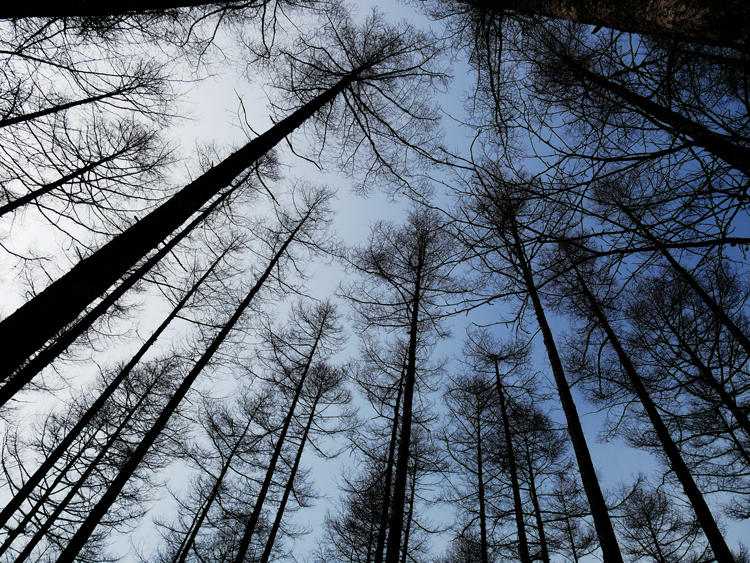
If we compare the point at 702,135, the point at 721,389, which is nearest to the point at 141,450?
the point at 702,135

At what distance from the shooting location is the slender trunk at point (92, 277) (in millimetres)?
1603

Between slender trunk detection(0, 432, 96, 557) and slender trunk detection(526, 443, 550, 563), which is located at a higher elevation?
slender trunk detection(526, 443, 550, 563)

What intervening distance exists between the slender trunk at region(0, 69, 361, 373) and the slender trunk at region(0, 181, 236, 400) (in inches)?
134

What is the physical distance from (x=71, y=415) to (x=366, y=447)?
11190mm

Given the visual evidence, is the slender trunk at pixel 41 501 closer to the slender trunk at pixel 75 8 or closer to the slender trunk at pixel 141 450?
the slender trunk at pixel 141 450

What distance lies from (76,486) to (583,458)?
476 inches

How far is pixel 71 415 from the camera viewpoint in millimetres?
10680

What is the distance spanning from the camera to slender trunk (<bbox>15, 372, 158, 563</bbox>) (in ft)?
23.8

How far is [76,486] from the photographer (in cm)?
798

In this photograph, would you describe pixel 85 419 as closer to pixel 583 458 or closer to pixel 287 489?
pixel 287 489

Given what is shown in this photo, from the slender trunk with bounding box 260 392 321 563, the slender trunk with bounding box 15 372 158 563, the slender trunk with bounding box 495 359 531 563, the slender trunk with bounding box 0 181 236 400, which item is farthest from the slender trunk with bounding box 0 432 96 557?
the slender trunk with bounding box 495 359 531 563

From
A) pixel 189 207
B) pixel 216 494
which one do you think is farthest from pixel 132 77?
pixel 216 494

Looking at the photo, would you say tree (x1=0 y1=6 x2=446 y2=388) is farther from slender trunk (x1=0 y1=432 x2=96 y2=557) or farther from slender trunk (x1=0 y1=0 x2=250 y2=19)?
slender trunk (x1=0 y1=432 x2=96 y2=557)

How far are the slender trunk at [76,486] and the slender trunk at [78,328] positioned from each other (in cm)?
321
